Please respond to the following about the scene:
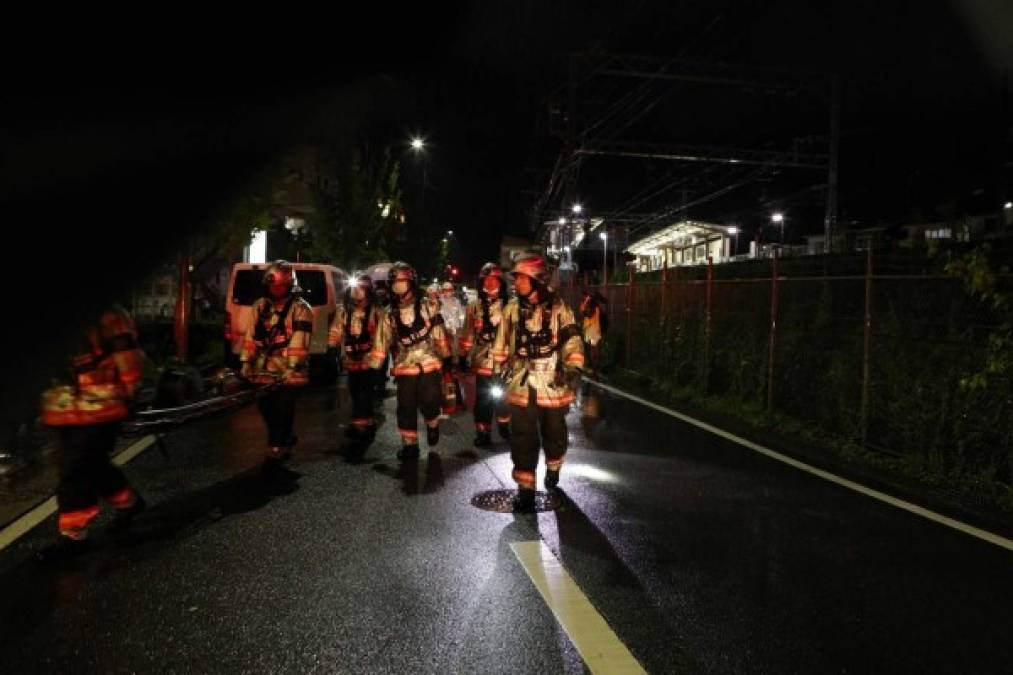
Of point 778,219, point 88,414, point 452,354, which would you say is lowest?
point 88,414

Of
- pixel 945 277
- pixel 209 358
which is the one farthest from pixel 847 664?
pixel 209 358

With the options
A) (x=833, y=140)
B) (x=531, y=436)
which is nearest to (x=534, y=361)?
(x=531, y=436)

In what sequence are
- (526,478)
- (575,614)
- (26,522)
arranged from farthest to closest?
(526,478), (26,522), (575,614)

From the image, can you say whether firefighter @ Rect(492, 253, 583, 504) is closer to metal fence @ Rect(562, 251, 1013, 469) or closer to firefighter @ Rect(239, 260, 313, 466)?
firefighter @ Rect(239, 260, 313, 466)

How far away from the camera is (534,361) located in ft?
20.0

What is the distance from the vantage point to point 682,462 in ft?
25.5

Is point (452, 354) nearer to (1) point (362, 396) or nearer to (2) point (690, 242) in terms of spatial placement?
(1) point (362, 396)

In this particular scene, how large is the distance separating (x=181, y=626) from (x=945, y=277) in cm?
684

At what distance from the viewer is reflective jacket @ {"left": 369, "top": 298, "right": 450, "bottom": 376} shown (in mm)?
7770

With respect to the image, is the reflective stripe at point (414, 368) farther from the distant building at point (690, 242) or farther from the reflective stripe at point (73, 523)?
the distant building at point (690, 242)

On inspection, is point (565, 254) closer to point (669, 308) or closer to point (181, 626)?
point (669, 308)

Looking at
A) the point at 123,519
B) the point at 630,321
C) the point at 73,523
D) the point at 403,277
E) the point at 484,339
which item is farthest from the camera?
the point at 630,321

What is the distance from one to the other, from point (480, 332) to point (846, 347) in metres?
4.20

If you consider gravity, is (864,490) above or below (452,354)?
below
